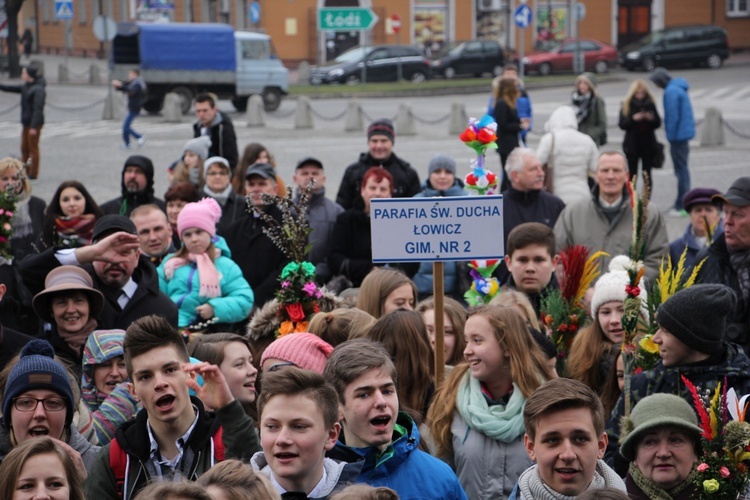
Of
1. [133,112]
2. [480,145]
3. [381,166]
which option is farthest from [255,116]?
[480,145]

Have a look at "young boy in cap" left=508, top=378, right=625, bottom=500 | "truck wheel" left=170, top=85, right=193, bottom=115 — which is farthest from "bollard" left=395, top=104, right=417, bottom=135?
"young boy in cap" left=508, top=378, right=625, bottom=500

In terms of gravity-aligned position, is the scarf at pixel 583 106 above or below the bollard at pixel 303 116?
above

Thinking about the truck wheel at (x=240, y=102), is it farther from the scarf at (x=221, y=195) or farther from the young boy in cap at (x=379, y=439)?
the young boy in cap at (x=379, y=439)

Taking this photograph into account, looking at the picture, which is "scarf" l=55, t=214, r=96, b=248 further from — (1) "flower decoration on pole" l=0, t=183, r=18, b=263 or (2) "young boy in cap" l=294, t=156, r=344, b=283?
(2) "young boy in cap" l=294, t=156, r=344, b=283

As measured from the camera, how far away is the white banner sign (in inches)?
269

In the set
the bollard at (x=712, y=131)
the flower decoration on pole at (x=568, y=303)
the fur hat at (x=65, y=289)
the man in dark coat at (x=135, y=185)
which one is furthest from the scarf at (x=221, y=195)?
the bollard at (x=712, y=131)

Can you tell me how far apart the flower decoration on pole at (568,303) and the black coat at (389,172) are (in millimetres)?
3840

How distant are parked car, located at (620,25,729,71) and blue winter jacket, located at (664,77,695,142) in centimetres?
3175

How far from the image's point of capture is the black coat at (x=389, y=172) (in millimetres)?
11391

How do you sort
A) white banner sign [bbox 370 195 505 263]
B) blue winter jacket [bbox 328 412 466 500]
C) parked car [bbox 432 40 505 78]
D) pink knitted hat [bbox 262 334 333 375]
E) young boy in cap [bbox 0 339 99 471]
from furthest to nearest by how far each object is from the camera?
parked car [bbox 432 40 505 78] < white banner sign [bbox 370 195 505 263] < pink knitted hat [bbox 262 334 333 375] < young boy in cap [bbox 0 339 99 471] < blue winter jacket [bbox 328 412 466 500]

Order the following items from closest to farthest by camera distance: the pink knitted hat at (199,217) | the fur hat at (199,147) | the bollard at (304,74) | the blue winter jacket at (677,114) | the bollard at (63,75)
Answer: the pink knitted hat at (199,217) → the fur hat at (199,147) → the blue winter jacket at (677,114) → the bollard at (63,75) → the bollard at (304,74)

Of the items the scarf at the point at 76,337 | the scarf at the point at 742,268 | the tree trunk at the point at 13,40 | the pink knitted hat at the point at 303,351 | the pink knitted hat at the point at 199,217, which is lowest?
the scarf at the point at 76,337

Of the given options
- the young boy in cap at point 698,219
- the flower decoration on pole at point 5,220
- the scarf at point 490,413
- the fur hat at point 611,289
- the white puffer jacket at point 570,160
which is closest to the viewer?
the scarf at point 490,413

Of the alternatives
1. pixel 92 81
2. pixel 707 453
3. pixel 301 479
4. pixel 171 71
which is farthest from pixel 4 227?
pixel 92 81
